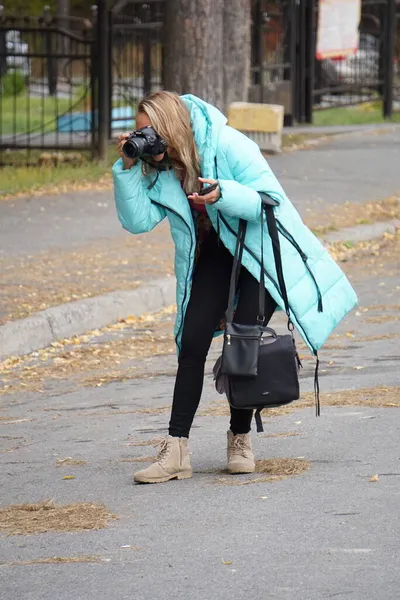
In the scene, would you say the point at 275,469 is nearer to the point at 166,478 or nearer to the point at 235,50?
the point at 166,478

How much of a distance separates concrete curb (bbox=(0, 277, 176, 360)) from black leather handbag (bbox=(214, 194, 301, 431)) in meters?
3.15

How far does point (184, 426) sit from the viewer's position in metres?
5.19

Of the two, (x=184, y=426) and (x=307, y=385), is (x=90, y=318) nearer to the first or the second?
(x=307, y=385)

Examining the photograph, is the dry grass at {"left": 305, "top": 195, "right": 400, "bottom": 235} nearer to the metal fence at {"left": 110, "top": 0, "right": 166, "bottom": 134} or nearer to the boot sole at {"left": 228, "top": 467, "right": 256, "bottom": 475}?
the metal fence at {"left": 110, "top": 0, "right": 166, "bottom": 134}

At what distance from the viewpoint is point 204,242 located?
5.17m

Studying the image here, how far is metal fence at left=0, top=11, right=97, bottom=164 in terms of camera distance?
15898 millimetres

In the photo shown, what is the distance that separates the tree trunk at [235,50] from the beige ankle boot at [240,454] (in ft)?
38.6

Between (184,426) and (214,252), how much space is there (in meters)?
0.67

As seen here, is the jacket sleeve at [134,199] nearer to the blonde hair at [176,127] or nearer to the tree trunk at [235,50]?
the blonde hair at [176,127]

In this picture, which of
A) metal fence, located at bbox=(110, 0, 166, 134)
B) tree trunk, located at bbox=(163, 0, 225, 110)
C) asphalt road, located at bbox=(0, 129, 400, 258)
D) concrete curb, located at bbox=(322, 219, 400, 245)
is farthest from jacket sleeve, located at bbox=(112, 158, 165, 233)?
metal fence, located at bbox=(110, 0, 166, 134)

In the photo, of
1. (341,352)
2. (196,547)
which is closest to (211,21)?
(341,352)

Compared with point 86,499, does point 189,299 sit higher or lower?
higher

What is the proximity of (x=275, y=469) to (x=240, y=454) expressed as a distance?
148 mm

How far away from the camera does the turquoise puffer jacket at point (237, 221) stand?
16.4 feet
